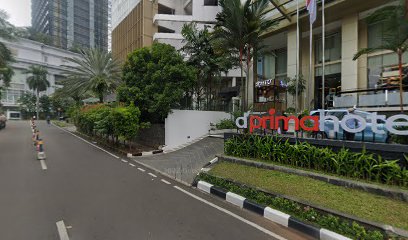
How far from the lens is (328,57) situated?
19312 mm

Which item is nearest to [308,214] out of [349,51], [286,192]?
[286,192]

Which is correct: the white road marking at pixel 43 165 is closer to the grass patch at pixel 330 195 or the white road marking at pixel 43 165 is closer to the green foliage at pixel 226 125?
the grass patch at pixel 330 195

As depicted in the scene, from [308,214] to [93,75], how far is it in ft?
78.1

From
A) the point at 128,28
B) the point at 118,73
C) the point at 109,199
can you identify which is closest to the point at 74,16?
the point at 128,28

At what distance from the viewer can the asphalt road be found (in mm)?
A: 4727

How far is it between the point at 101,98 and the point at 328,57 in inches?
799

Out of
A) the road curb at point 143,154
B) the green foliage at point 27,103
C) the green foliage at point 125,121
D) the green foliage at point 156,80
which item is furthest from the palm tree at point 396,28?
the green foliage at point 27,103

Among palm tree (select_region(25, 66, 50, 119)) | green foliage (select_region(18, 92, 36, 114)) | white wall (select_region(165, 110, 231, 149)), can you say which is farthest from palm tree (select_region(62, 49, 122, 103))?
green foliage (select_region(18, 92, 36, 114))

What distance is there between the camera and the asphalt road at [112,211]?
15.5 ft

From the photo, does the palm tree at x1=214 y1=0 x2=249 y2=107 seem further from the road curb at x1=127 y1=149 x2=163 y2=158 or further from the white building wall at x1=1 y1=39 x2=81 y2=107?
the white building wall at x1=1 y1=39 x2=81 y2=107

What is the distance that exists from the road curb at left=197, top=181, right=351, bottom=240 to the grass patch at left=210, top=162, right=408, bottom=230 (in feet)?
2.54

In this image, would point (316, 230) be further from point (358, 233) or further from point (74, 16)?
point (74, 16)

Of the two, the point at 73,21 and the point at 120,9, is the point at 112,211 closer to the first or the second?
the point at 120,9

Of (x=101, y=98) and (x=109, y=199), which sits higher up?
(x=101, y=98)
